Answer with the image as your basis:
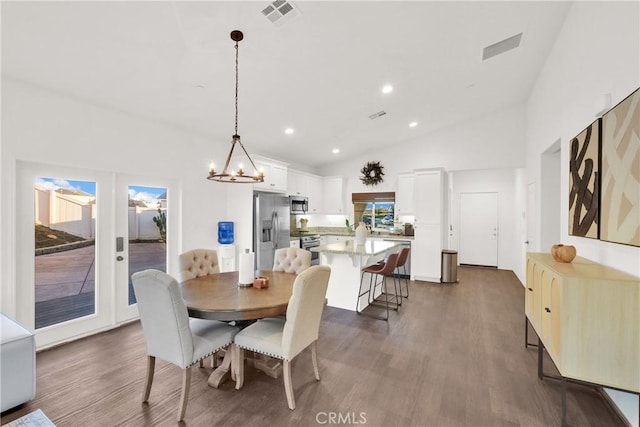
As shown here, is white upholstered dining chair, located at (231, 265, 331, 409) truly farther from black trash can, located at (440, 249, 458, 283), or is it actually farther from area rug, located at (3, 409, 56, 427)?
black trash can, located at (440, 249, 458, 283)

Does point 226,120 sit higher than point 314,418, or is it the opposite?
point 226,120

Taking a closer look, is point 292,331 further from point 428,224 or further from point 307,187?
point 307,187

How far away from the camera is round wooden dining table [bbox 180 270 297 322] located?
6.66ft

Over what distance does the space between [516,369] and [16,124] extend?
5179mm

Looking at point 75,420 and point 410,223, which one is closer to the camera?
point 75,420

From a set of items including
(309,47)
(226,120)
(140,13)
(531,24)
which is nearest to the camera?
(140,13)

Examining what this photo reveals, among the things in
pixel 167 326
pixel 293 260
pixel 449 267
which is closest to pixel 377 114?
pixel 293 260

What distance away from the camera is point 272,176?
5.39m

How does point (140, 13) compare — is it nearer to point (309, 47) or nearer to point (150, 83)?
point (150, 83)

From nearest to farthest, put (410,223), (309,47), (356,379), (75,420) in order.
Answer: (75,420)
(356,379)
(309,47)
(410,223)

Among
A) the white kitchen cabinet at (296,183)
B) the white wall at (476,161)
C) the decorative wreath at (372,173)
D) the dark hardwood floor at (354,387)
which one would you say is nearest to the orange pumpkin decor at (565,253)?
the dark hardwood floor at (354,387)

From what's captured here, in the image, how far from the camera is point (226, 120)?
163 inches

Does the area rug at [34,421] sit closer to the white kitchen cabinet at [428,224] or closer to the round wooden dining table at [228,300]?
the round wooden dining table at [228,300]

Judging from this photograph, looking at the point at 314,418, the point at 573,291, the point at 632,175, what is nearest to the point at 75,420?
the point at 314,418
